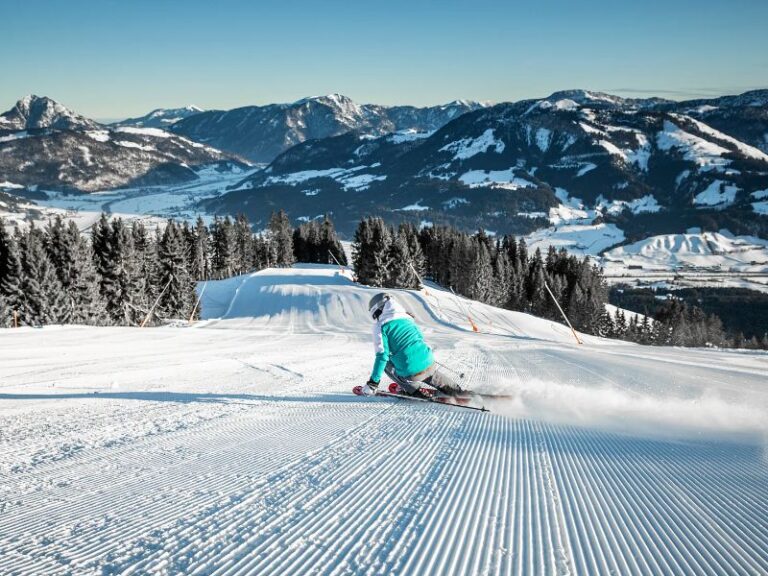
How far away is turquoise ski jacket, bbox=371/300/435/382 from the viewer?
8391mm

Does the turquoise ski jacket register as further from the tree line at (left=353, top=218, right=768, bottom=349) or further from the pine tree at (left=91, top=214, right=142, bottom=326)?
the tree line at (left=353, top=218, right=768, bottom=349)

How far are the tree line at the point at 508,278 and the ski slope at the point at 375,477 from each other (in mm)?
59839

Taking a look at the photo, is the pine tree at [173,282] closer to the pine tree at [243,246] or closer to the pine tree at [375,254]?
the pine tree at [375,254]

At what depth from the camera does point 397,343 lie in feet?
27.7

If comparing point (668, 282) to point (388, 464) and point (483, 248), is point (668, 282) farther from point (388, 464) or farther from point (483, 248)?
point (388, 464)

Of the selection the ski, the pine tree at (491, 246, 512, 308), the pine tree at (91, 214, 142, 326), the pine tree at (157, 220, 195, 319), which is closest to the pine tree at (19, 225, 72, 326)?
the pine tree at (91, 214, 142, 326)

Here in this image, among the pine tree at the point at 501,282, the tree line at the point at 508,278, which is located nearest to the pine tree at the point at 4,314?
the tree line at the point at 508,278

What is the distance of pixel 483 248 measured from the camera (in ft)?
253

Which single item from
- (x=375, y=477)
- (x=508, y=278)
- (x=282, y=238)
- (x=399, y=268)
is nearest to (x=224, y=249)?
(x=282, y=238)

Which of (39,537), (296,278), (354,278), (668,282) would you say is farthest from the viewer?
(668,282)

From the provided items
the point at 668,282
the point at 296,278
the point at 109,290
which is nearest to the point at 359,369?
the point at 109,290

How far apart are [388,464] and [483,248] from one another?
73804 mm

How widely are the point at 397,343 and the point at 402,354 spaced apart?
0.23 meters

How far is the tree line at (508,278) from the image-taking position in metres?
71.4
